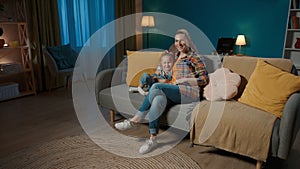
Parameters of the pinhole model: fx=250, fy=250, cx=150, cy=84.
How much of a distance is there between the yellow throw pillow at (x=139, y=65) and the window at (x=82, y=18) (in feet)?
7.09

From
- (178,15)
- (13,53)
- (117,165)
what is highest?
(178,15)

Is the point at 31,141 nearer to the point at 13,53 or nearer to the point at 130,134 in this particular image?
the point at 130,134

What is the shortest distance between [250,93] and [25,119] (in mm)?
2416

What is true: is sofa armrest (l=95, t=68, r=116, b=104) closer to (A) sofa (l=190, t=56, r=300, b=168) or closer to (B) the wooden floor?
(B) the wooden floor

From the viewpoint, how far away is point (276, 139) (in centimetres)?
167

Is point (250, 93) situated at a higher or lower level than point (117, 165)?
higher

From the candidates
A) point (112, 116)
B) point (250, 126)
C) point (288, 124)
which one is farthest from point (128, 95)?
point (288, 124)

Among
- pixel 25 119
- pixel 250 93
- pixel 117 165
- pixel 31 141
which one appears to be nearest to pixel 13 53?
pixel 25 119

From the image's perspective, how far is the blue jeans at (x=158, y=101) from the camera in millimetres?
2092

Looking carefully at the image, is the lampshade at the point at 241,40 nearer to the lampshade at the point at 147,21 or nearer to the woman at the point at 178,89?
the lampshade at the point at 147,21

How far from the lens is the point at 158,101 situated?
2.09m

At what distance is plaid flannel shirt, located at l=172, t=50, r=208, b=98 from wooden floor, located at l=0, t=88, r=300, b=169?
0.50 meters

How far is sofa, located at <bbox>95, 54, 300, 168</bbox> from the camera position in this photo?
1.65m

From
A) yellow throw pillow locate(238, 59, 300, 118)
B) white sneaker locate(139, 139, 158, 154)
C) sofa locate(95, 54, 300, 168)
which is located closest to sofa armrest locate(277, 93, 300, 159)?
sofa locate(95, 54, 300, 168)
